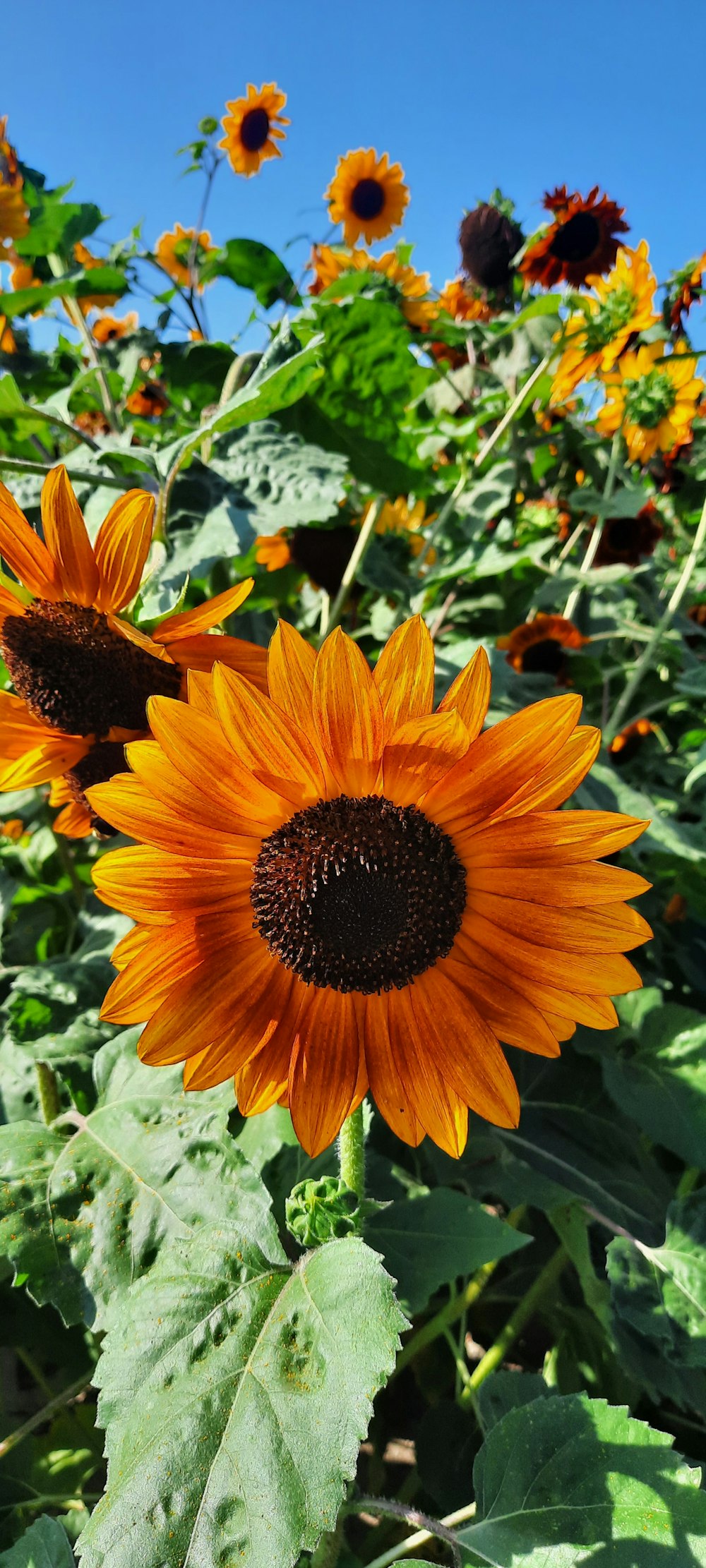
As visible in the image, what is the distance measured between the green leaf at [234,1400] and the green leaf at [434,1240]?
239mm

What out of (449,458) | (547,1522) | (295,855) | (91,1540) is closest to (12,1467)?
(91,1540)

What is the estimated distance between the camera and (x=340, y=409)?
1.70 m

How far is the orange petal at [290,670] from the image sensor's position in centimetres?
79

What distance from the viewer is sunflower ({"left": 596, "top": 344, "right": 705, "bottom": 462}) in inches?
84.8

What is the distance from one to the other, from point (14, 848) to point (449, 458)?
1.78 m

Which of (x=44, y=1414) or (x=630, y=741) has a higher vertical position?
(x=630, y=741)

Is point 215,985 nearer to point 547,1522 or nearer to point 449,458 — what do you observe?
point 547,1522

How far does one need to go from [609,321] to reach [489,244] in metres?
0.59

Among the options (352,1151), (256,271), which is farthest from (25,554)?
(256,271)

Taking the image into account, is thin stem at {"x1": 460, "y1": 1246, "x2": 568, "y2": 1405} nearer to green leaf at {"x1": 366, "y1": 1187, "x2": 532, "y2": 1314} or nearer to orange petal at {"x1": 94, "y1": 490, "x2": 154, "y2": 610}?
green leaf at {"x1": 366, "y1": 1187, "x2": 532, "y2": 1314}

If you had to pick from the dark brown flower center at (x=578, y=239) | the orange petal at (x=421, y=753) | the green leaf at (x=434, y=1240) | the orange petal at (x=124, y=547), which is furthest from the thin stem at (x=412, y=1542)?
the dark brown flower center at (x=578, y=239)

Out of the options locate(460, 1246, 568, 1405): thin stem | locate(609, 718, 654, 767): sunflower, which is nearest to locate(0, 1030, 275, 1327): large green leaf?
locate(460, 1246, 568, 1405): thin stem

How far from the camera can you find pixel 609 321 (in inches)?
81.6

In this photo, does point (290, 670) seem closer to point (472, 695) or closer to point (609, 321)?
point (472, 695)
